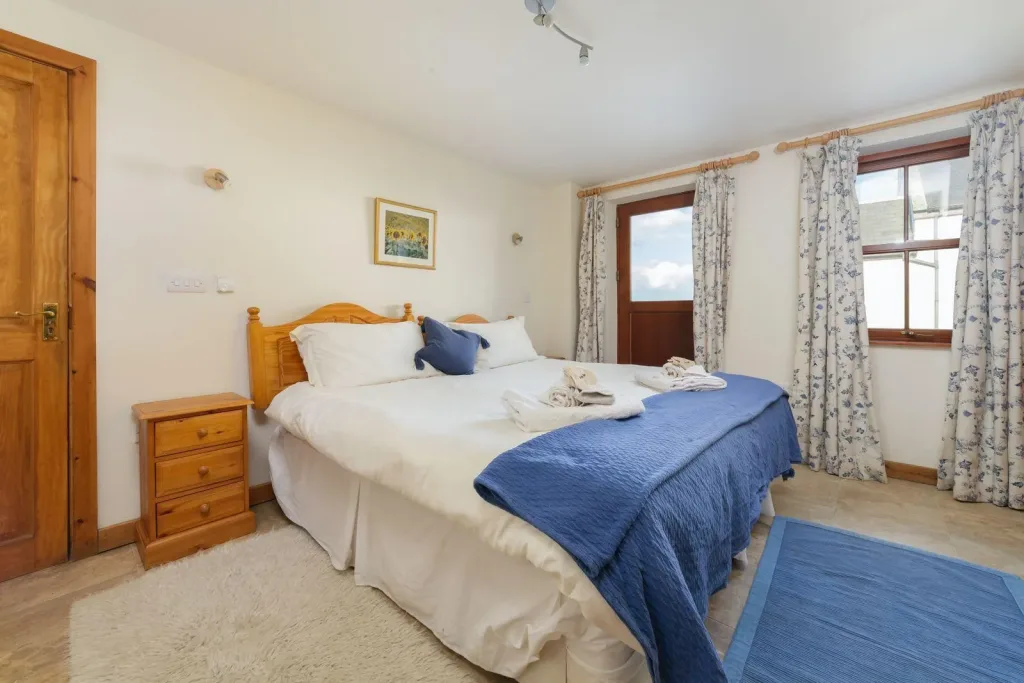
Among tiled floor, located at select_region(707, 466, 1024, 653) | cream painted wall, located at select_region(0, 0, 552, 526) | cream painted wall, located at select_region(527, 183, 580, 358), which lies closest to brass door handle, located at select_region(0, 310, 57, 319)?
cream painted wall, located at select_region(0, 0, 552, 526)

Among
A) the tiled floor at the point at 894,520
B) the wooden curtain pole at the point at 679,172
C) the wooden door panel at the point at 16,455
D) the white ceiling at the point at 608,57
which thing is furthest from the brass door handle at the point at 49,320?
the wooden curtain pole at the point at 679,172

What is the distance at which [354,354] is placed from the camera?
2.32 m

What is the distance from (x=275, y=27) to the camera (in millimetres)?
1918

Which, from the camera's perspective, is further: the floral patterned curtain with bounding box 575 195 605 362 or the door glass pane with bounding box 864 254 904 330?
the floral patterned curtain with bounding box 575 195 605 362

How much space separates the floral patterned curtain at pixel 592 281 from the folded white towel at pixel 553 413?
2587 mm

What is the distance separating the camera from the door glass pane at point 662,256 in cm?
383

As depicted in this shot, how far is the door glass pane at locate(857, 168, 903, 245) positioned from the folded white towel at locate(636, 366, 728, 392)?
1.75m

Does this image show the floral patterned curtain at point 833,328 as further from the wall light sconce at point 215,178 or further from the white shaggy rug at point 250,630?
the wall light sconce at point 215,178

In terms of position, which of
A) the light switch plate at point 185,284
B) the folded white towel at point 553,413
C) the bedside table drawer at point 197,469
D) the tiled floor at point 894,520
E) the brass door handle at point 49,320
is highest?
the light switch plate at point 185,284

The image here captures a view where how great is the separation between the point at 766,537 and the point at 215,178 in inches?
127

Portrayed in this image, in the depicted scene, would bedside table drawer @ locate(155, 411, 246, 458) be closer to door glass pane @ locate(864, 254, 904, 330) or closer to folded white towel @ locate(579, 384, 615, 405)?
folded white towel @ locate(579, 384, 615, 405)

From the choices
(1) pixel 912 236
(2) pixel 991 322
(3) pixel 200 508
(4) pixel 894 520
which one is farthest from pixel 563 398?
(1) pixel 912 236

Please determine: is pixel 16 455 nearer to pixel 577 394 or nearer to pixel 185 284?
pixel 185 284

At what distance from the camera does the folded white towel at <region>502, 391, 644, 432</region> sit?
1.40 meters
